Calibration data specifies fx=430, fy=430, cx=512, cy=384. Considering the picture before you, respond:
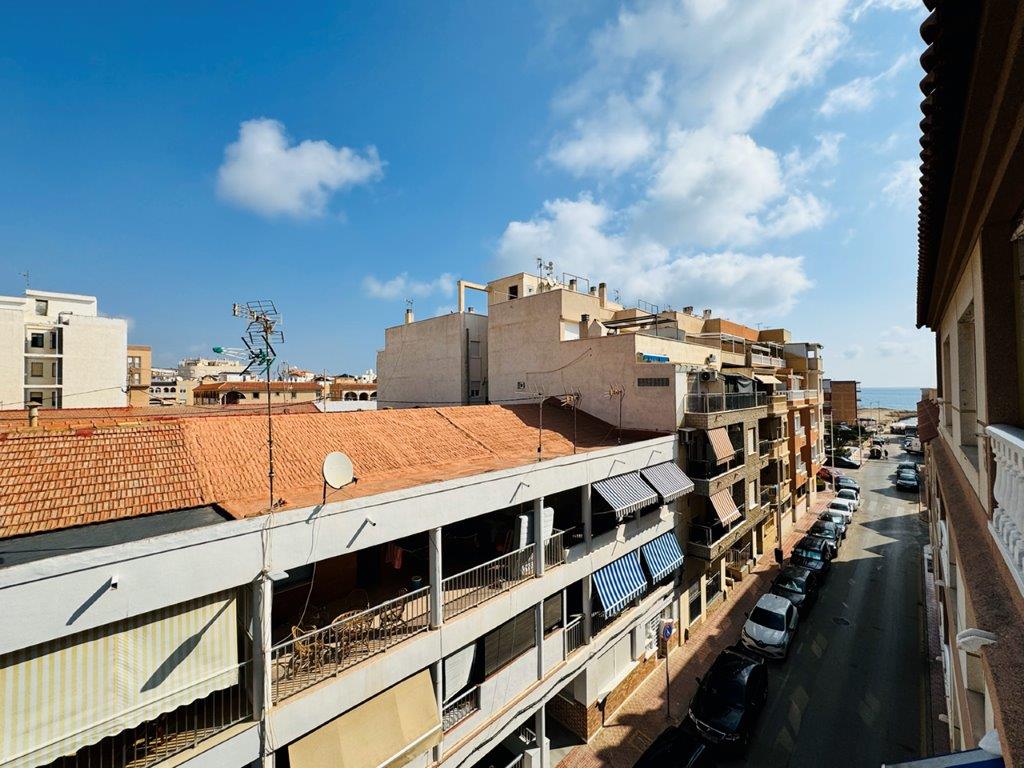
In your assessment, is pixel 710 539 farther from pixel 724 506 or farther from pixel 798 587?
pixel 798 587

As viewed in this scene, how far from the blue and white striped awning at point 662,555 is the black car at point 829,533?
16.8m

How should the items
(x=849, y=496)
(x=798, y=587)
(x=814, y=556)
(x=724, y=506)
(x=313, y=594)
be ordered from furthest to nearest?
1. (x=849, y=496)
2. (x=814, y=556)
3. (x=798, y=587)
4. (x=724, y=506)
5. (x=313, y=594)

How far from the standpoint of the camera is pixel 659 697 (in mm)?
16031

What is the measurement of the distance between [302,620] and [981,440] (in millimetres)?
12561

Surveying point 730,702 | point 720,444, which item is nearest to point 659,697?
point 730,702

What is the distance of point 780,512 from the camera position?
29500 mm

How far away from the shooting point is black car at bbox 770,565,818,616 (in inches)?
829

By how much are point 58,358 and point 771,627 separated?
6219 cm

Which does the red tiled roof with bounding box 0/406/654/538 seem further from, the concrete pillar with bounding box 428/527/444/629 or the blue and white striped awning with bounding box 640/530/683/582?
the blue and white striped awning with bounding box 640/530/683/582

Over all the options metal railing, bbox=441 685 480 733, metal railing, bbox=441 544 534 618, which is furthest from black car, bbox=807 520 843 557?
metal railing, bbox=441 685 480 733

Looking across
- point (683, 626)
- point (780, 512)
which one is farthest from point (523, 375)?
point (780, 512)

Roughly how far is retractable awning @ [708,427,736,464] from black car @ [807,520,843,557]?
15.3 metres

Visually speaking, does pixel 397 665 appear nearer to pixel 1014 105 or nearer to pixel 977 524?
pixel 977 524

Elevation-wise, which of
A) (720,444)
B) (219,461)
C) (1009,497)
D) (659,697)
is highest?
(1009,497)
